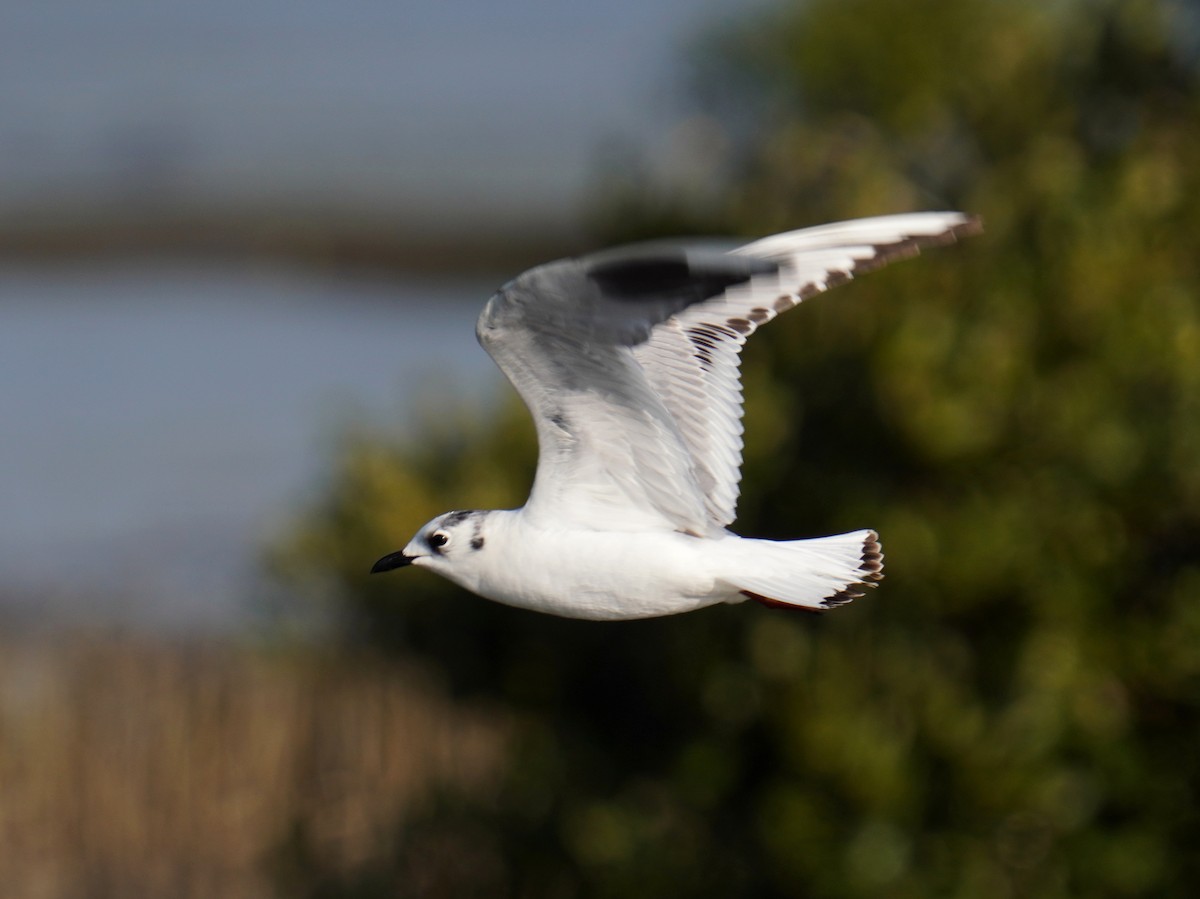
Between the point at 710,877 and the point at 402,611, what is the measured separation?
1.72m

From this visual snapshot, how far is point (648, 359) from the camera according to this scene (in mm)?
3920

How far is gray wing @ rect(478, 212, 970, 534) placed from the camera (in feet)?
11.0

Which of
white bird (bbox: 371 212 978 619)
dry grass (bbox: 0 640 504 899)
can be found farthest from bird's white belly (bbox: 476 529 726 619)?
dry grass (bbox: 0 640 504 899)

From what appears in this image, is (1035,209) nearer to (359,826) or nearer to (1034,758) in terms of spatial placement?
(1034,758)

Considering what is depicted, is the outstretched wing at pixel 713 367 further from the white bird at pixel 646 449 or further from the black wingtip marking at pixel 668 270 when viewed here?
the black wingtip marking at pixel 668 270

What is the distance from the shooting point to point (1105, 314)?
6.16 m

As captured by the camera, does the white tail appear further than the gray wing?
Yes

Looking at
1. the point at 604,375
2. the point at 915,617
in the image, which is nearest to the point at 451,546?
the point at 604,375

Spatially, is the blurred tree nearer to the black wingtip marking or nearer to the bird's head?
the bird's head

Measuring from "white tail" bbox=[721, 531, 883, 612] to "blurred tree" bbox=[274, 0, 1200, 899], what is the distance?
2037 millimetres

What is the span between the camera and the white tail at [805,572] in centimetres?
357

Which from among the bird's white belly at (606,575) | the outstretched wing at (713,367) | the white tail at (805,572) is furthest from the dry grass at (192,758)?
the white tail at (805,572)

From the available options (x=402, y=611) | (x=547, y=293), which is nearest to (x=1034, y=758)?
(x=402, y=611)

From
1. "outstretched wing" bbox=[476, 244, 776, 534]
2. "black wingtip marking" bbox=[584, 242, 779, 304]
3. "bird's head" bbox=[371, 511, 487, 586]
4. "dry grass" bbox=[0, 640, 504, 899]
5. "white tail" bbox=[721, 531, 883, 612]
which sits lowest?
"dry grass" bbox=[0, 640, 504, 899]
